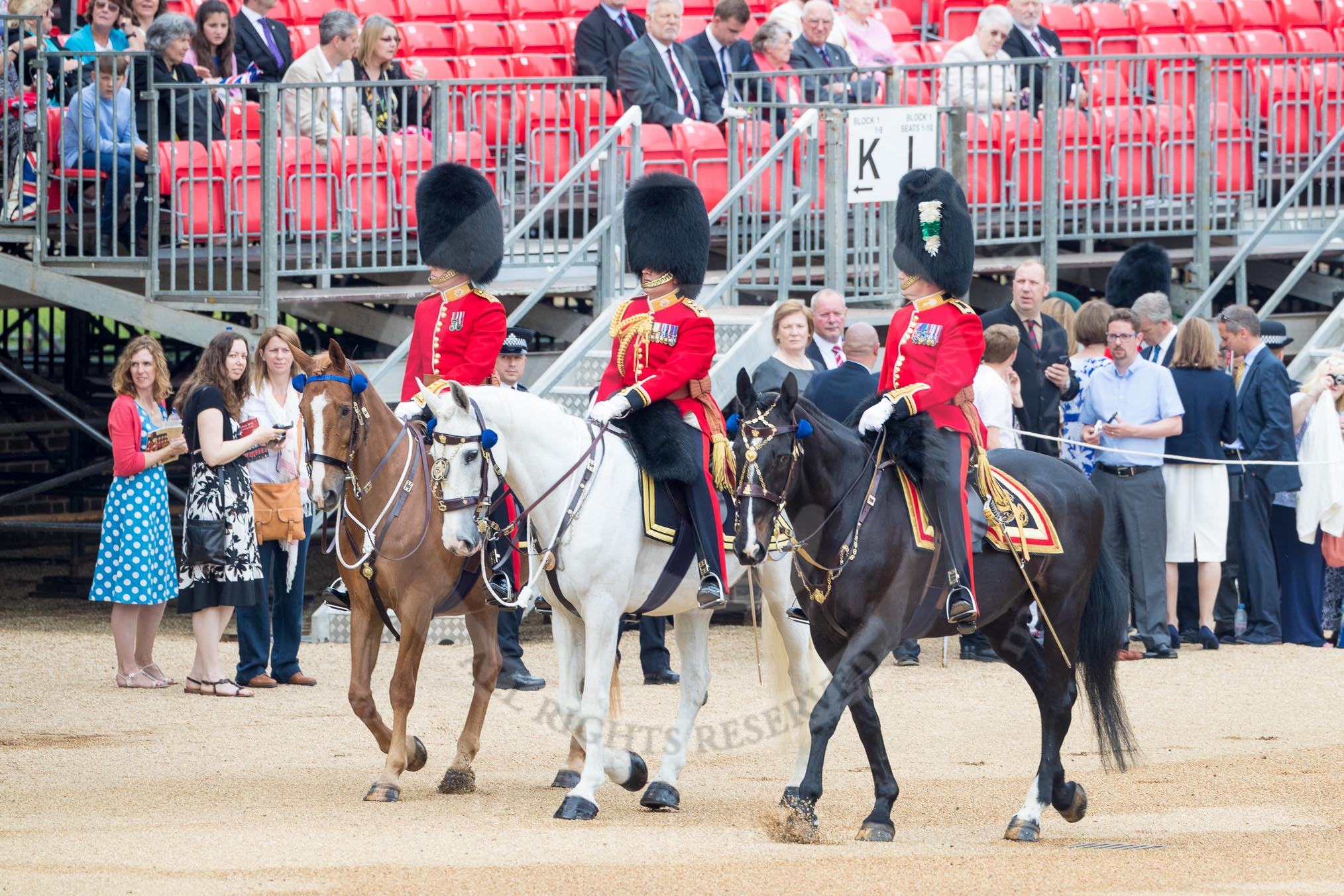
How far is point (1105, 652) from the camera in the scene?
25.0 feet

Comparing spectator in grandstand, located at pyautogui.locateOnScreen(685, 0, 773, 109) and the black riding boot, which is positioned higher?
spectator in grandstand, located at pyautogui.locateOnScreen(685, 0, 773, 109)

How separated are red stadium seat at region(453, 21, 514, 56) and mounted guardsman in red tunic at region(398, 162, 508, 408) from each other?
569cm

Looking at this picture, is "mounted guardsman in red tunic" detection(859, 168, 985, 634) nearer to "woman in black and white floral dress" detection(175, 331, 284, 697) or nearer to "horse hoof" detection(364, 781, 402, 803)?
"horse hoof" detection(364, 781, 402, 803)

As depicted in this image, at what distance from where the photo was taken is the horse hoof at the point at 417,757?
7.70m

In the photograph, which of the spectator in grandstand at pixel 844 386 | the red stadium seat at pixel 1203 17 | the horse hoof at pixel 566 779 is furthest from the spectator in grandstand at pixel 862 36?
the horse hoof at pixel 566 779

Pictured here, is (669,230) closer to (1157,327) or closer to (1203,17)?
(1157,327)

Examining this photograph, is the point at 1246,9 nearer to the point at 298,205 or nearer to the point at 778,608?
the point at 298,205

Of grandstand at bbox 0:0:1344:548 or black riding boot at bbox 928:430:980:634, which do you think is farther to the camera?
grandstand at bbox 0:0:1344:548

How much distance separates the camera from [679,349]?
7.48 meters

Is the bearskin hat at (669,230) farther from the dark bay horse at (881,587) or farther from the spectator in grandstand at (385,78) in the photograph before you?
the spectator in grandstand at (385,78)

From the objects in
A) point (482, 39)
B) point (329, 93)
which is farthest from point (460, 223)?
point (482, 39)

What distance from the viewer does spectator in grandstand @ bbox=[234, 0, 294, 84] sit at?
12344 millimetres

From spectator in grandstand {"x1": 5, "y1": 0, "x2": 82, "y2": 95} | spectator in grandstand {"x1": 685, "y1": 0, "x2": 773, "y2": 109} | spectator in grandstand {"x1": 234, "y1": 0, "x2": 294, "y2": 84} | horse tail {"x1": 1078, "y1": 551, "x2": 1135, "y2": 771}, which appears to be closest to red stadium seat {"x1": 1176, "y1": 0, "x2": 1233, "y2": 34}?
spectator in grandstand {"x1": 685, "y1": 0, "x2": 773, "y2": 109}

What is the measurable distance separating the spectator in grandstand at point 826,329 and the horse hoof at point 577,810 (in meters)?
4.05
